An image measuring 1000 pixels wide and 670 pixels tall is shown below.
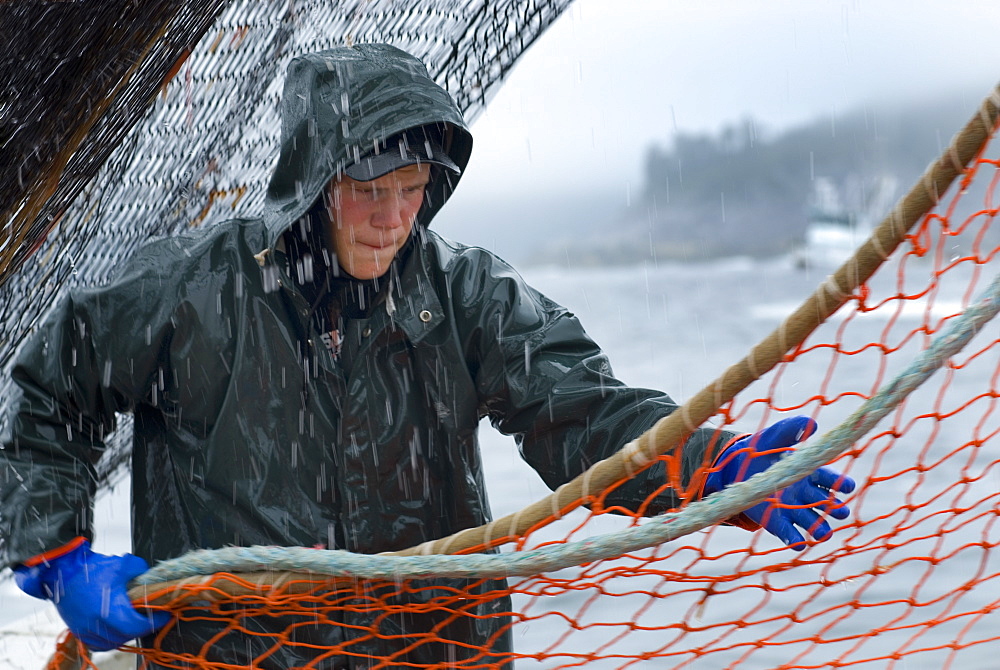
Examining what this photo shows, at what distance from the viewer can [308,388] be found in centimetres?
227

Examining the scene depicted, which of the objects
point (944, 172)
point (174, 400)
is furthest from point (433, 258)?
point (944, 172)

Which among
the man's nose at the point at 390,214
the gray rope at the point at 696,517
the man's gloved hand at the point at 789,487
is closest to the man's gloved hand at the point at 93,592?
the gray rope at the point at 696,517

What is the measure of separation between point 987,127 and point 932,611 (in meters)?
4.23

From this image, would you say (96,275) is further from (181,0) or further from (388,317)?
(388,317)

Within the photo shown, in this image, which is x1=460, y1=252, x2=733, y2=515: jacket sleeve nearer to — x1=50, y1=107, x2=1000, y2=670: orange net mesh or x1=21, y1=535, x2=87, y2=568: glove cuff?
x1=50, y1=107, x2=1000, y2=670: orange net mesh

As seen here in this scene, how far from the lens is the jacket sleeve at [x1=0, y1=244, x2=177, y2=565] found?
2.11 meters

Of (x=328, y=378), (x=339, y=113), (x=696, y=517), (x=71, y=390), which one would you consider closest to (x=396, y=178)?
(x=339, y=113)

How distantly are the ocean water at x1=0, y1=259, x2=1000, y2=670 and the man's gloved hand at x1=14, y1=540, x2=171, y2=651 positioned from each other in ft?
2.52

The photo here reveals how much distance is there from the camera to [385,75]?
7.53ft

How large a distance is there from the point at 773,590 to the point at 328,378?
1025 millimetres

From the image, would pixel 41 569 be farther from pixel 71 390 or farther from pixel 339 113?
pixel 339 113

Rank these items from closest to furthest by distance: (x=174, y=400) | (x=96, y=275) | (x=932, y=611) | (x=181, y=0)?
(x=174, y=400) → (x=181, y=0) → (x=96, y=275) → (x=932, y=611)

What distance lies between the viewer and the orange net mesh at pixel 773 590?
196 cm

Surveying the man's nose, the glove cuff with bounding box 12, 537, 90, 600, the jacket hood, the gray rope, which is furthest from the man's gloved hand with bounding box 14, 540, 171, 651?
the man's nose
